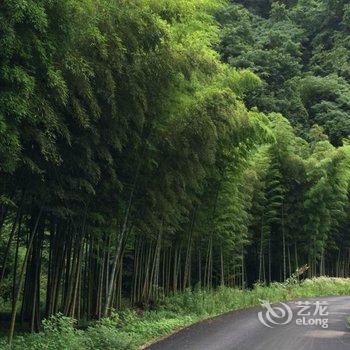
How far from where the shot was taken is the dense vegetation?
4.65m

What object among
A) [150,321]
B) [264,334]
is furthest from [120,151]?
[264,334]

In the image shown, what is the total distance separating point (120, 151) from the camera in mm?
7047

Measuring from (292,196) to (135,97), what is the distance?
14.7 m

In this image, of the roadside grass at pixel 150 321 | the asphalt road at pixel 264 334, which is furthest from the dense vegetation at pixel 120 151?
the asphalt road at pixel 264 334

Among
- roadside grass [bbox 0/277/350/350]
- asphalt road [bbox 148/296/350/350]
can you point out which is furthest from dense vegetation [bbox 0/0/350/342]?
asphalt road [bbox 148/296/350/350]

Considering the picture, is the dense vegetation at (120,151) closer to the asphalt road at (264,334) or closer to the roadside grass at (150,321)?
the roadside grass at (150,321)

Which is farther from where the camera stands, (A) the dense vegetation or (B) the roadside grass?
(B) the roadside grass

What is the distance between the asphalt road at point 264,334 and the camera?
7.10 metres

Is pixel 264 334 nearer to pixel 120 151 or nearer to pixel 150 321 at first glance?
pixel 150 321

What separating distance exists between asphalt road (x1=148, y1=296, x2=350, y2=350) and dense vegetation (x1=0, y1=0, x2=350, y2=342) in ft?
6.20

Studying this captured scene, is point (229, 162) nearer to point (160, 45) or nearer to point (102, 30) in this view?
point (160, 45)

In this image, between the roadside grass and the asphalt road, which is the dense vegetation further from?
the asphalt road

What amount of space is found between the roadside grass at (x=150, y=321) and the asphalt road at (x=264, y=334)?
386 mm

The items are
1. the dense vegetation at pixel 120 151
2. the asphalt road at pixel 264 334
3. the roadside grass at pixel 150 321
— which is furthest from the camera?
the asphalt road at pixel 264 334
